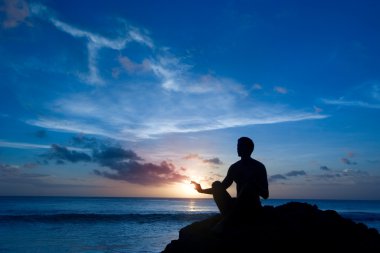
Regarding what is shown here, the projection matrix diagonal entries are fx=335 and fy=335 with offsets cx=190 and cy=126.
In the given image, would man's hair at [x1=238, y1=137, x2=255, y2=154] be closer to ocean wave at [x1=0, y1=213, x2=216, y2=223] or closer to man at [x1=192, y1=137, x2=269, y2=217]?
man at [x1=192, y1=137, x2=269, y2=217]

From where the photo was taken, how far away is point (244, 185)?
736 cm

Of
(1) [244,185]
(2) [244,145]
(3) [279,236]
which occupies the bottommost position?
(3) [279,236]

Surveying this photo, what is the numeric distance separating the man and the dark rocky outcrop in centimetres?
49

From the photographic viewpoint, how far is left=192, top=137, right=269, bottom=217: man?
7406 millimetres

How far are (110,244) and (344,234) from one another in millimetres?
15410

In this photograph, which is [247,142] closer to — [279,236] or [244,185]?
[244,185]

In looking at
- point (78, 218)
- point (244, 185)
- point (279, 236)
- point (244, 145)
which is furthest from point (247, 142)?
point (78, 218)

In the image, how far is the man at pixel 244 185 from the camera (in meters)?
7.41

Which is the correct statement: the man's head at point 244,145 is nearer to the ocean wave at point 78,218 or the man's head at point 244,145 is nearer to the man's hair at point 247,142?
the man's hair at point 247,142

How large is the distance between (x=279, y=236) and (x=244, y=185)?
1.69m

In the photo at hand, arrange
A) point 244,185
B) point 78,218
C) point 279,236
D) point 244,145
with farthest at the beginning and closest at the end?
point 78,218
point 279,236
point 244,145
point 244,185

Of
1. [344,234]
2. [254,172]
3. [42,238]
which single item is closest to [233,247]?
[254,172]

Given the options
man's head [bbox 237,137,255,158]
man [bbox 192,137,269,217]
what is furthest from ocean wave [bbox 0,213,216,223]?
man's head [bbox 237,137,255,158]

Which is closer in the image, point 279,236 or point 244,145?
point 244,145
